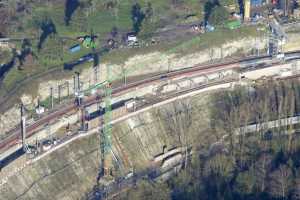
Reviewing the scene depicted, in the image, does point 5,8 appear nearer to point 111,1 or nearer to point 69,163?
point 111,1

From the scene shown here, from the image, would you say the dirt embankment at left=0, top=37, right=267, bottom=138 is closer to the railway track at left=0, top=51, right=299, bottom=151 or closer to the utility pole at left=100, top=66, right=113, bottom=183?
the railway track at left=0, top=51, right=299, bottom=151

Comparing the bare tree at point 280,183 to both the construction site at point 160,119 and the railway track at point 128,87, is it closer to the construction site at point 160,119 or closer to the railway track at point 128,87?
the construction site at point 160,119

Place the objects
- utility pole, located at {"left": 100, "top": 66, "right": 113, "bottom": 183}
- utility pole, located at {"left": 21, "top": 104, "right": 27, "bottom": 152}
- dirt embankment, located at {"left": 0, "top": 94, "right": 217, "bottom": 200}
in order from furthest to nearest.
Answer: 1. utility pole, located at {"left": 100, "top": 66, "right": 113, "bottom": 183}
2. utility pole, located at {"left": 21, "top": 104, "right": 27, "bottom": 152}
3. dirt embankment, located at {"left": 0, "top": 94, "right": 217, "bottom": 200}

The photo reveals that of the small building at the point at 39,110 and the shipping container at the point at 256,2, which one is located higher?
the shipping container at the point at 256,2

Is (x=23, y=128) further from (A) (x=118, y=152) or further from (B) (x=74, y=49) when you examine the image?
(B) (x=74, y=49)

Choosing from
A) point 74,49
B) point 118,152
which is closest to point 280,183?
point 118,152

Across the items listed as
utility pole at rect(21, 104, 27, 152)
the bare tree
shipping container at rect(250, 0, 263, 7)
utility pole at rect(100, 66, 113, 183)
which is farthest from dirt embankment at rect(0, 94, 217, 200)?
shipping container at rect(250, 0, 263, 7)

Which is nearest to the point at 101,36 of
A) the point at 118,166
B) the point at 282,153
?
the point at 118,166

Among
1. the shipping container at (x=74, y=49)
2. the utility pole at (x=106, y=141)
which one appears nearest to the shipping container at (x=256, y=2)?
the shipping container at (x=74, y=49)
